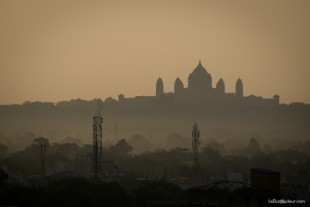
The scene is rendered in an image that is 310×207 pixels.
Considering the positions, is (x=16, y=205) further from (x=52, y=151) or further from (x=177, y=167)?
(x=52, y=151)

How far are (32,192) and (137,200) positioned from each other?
25.2 feet

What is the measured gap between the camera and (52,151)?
15000cm

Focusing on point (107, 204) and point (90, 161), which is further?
point (90, 161)

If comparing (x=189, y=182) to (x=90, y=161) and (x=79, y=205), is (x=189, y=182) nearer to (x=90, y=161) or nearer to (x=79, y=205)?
(x=90, y=161)

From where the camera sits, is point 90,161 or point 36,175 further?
point 90,161

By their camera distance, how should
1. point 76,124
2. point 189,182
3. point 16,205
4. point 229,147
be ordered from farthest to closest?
1. point 76,124
2. point 229,147
3. point 189,182
4. point 16,205

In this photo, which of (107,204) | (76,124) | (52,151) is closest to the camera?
(107,204)

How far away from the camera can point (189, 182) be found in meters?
116

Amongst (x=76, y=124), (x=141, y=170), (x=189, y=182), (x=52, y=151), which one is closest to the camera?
(x=189, y=182)

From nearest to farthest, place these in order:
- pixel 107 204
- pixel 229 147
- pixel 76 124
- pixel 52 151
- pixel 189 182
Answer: pixel 107 204
pixel 189 182
pixel 52 151
pixel 229 147
pixel 76 124

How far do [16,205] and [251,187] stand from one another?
11968 millimetres

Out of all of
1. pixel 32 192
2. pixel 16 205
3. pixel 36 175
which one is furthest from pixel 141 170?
pixel 16 205

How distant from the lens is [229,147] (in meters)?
176

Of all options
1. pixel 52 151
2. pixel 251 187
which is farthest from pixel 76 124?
pixel 251 187
